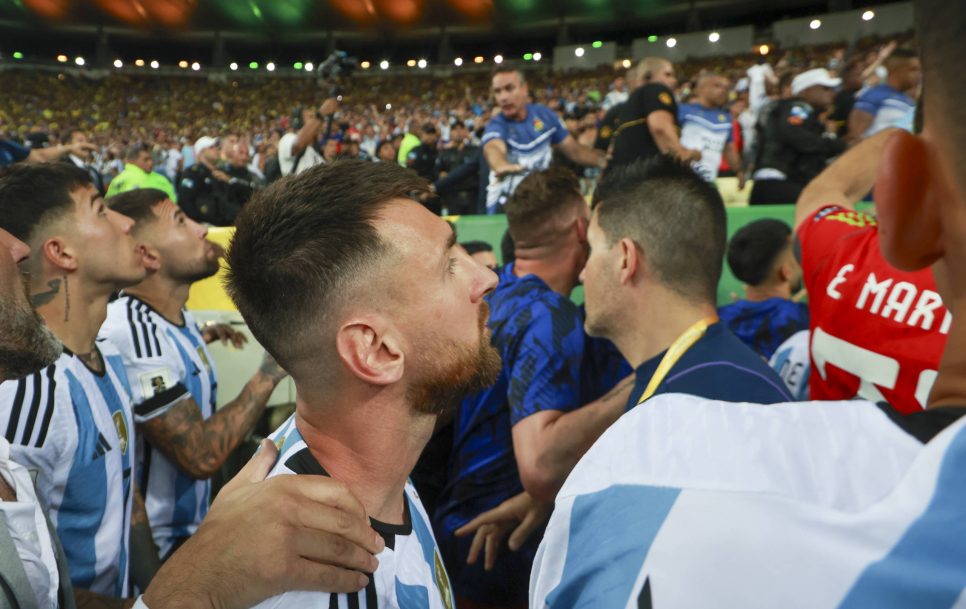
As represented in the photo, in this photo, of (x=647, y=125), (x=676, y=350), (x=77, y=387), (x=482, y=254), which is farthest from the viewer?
(x=647, y=125)

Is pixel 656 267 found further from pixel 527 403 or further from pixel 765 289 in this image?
pixel 765 289

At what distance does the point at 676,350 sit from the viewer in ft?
6.04

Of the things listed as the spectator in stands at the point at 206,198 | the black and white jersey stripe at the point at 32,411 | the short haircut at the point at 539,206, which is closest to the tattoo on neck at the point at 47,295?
the black and white jersey stripe at the point at 32,411

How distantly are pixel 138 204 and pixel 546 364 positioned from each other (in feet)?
7.09

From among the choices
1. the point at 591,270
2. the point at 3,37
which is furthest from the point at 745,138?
the point at 3,37

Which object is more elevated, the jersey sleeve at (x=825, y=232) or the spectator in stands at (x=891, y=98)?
the spectator in stands at (x=891, y=98)

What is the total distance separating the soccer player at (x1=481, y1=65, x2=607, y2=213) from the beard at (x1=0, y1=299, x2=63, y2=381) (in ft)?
15.6

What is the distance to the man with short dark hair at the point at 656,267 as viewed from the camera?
76.5 inches

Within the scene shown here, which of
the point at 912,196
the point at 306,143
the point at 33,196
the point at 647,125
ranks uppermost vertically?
the point at 306,143

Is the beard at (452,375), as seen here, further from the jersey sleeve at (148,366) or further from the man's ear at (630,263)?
the jersey sleeve at (148,366)

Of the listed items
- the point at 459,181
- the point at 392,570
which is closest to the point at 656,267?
the point at 392,570

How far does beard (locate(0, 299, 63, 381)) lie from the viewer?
144cm

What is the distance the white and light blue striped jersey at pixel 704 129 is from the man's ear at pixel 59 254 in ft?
19.2

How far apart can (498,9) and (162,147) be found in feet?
68.4
